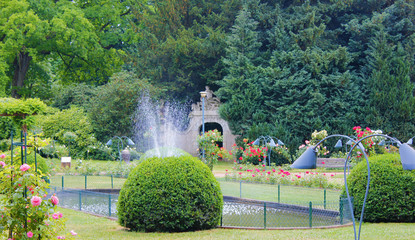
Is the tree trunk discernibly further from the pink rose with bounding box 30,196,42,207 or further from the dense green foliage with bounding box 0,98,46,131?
the pink rose with bounding box 30,196,42,207

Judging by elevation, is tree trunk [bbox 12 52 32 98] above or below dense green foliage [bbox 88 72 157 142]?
above

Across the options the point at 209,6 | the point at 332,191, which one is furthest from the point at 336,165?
→ the point at 209,6

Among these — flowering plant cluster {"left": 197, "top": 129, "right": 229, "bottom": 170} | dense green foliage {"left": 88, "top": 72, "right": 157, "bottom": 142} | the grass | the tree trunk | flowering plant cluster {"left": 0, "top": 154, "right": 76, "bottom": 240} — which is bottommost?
the grass

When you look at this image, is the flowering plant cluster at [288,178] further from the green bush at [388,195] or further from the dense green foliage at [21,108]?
the dense green foliage at [21,108]

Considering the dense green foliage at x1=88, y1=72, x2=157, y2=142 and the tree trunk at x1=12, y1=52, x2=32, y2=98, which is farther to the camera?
the tree trunk at x1=12, y1=52, x2=32, y2=98

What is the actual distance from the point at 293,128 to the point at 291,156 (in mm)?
1841

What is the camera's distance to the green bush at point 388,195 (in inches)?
412

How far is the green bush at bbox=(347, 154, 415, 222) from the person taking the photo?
10461mm

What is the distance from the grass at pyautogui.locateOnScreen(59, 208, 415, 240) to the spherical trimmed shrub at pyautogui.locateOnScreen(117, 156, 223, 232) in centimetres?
25

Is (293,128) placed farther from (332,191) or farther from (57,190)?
(57,190)

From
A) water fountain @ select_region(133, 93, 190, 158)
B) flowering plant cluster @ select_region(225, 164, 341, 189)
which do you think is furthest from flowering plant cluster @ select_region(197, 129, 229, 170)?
water fountain @ select_region(133, 93, 190, 158)

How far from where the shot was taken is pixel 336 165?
23406mm

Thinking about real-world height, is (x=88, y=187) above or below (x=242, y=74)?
below

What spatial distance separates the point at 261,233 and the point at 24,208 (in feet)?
16.7
